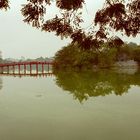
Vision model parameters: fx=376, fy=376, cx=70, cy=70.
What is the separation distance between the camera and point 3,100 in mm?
15930

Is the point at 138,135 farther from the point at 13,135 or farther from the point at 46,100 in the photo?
the point at 46,100

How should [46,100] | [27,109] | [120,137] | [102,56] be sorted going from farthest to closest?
[102,56] → [46,100] → [27,109] → [120,137]

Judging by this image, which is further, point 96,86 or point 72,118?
point 96,86

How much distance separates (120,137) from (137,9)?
3.28 m

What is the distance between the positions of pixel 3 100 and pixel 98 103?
4174mm

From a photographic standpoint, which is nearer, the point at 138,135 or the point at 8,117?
the point at 138,135

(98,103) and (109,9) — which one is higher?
(109,9)

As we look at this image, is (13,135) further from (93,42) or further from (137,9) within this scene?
(137,9)

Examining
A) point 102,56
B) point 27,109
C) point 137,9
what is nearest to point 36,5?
point 137,9

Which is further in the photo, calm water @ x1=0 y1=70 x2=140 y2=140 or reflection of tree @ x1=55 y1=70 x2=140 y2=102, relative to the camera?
reflection of tree @ x1=55 y1=70 x2=140 y2=102

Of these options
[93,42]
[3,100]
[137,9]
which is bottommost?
[3,100]

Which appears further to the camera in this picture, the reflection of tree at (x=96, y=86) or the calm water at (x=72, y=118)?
the reflection of tree at (x=96, y=86)

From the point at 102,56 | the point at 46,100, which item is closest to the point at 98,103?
the point at 46,100

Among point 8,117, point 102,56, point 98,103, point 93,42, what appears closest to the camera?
point 93,42
